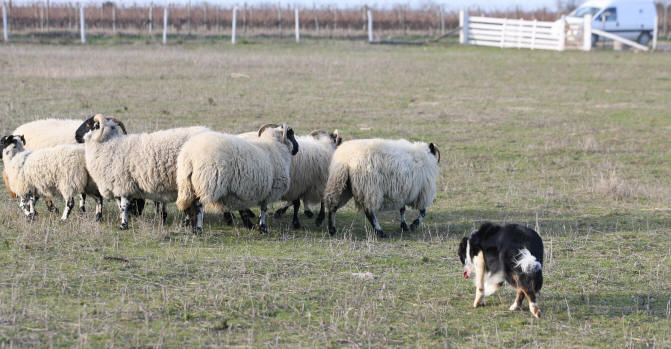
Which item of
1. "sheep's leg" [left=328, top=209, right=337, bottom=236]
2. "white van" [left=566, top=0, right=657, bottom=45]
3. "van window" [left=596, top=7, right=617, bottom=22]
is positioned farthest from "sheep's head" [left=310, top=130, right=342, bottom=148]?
"van window" [left=596, top=7, right=617, bottom=22]

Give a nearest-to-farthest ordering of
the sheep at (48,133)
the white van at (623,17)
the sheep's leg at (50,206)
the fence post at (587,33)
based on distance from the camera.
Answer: the sheep's leg at (50,206) → the sheep at (48,133) → the fence post at (587,33) → the white van at (623,17)

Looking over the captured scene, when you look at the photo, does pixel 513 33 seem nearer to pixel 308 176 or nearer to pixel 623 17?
pixel 623 17

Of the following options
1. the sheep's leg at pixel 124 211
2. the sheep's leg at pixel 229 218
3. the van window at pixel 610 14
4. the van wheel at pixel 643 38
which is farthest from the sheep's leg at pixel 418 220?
the van wheel at pixel 643 38

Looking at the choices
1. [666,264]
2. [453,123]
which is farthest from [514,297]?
[453,123]

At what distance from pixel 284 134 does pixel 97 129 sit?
247 cm

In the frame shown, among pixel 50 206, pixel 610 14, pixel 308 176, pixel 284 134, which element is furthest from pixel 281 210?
pixel 610 14

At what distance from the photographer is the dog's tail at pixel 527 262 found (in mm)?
6570

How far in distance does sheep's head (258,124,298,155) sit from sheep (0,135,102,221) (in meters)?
2.46

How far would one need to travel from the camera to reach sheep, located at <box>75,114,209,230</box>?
10172 mm

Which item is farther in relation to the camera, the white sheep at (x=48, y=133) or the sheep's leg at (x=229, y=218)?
the white sheep at (x=48, y=133)

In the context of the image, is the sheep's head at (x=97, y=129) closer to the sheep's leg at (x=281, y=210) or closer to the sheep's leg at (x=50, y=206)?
the sheep's leg at (x=50, y=206)

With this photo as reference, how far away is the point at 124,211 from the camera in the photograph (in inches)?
401

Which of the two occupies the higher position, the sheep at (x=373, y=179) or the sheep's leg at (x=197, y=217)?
the sheep at (x=373, y=179)

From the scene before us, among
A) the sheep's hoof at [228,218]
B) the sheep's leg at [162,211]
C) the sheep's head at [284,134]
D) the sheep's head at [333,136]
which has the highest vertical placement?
the sheep's head at [284,134]
